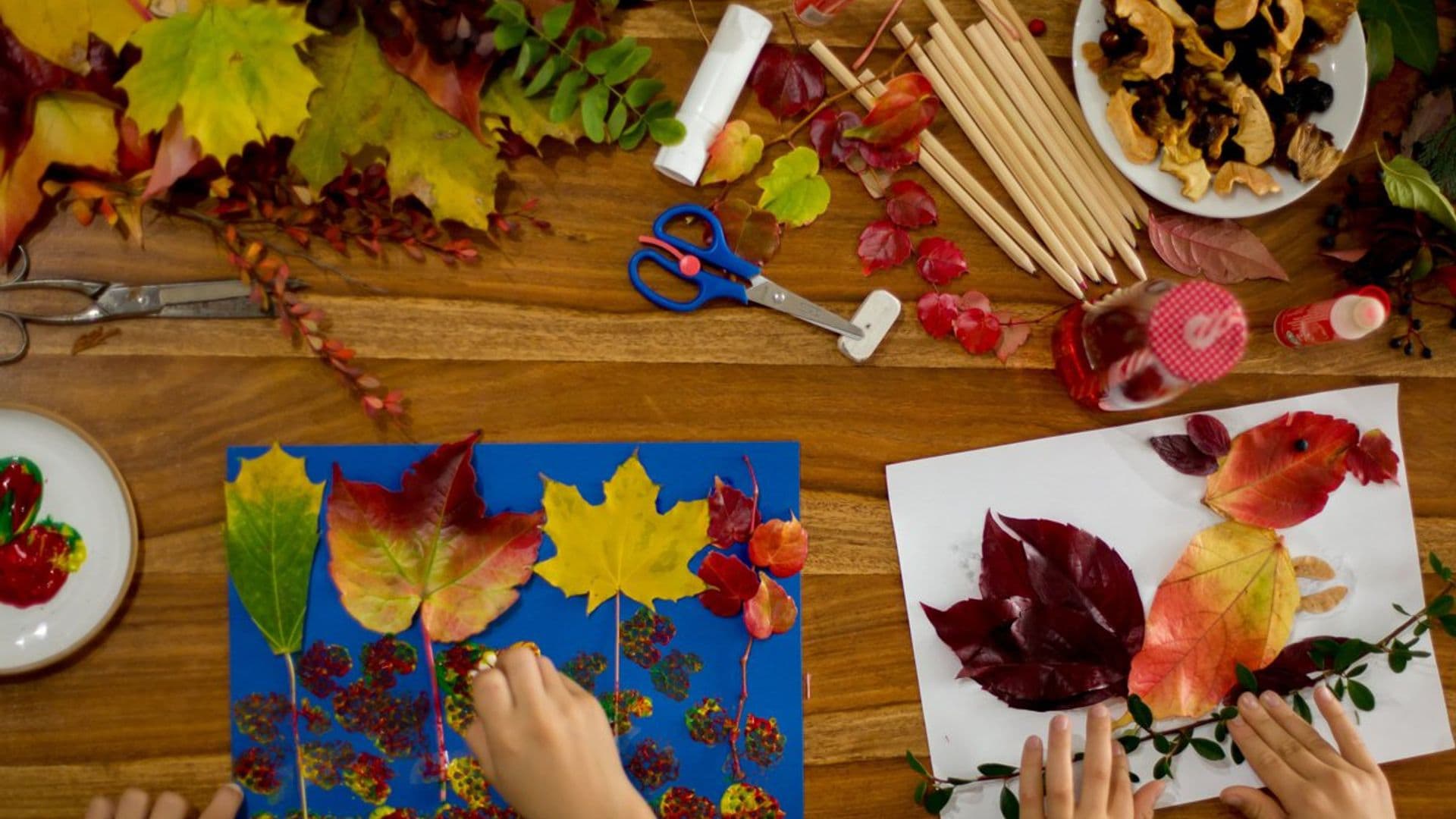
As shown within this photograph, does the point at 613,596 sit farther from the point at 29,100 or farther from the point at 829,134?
the point at 29,100

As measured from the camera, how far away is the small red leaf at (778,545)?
854 mm

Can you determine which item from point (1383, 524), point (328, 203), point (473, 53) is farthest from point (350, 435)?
point (1383, 524)

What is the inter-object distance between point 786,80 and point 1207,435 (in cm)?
53

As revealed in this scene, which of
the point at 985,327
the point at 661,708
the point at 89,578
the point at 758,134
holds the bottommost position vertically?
the point at 661,708

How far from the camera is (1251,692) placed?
90 centimetres

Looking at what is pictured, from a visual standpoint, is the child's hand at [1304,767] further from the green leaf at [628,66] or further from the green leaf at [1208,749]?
the green leaf at [628,66]

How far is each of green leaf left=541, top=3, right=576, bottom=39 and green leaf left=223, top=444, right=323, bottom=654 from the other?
1.44 feet

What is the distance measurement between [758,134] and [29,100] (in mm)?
617

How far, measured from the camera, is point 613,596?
0.86m

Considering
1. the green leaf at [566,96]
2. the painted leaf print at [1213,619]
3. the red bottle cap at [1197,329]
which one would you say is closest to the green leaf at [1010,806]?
the painted leaf print at [1213,619]

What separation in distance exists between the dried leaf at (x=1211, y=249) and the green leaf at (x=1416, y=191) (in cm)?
11

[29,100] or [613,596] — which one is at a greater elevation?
[29,100]

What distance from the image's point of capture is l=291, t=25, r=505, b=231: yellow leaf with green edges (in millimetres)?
796

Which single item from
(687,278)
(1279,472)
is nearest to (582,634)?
(687,278)
